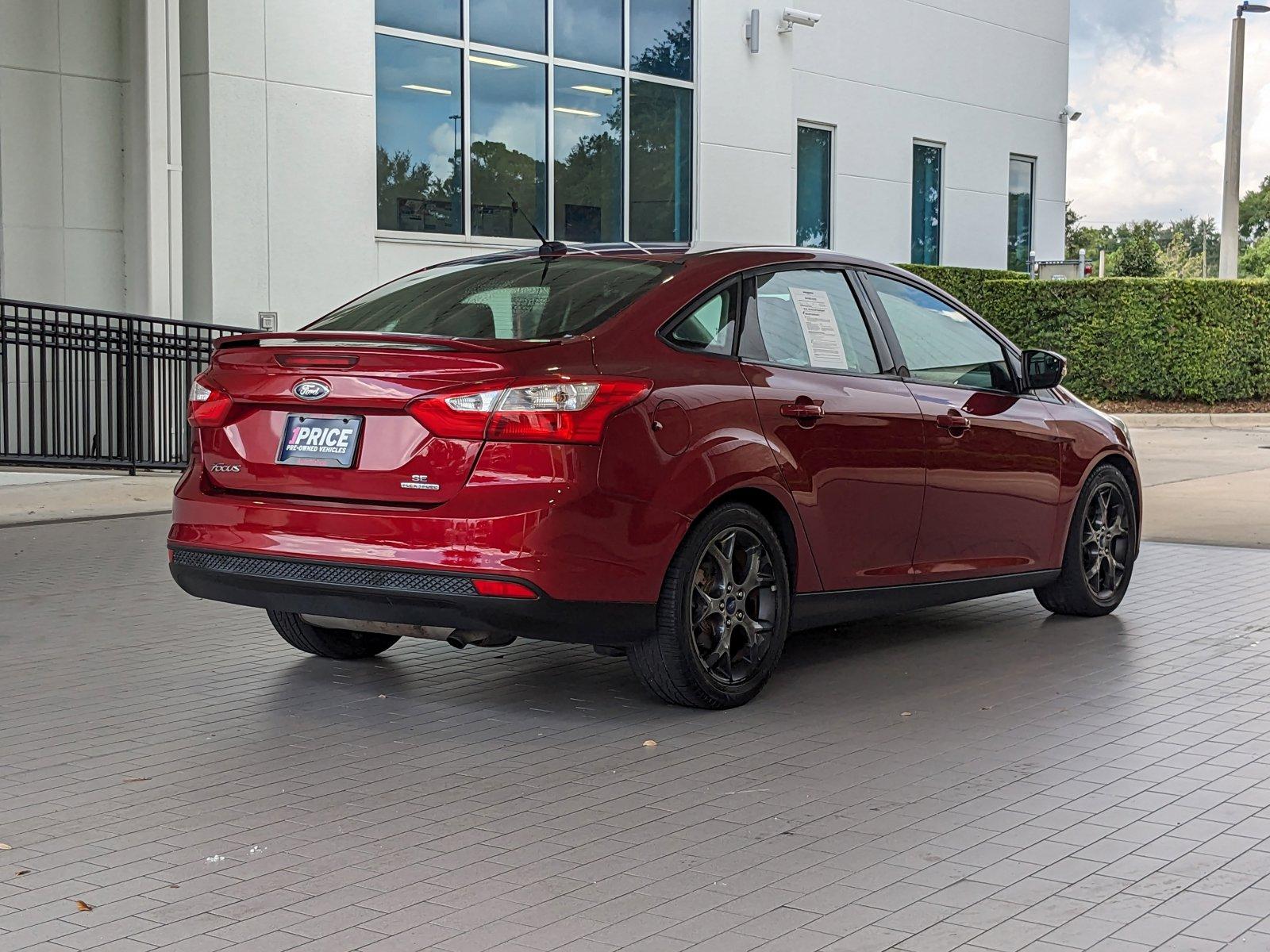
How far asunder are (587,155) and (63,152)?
5888mm

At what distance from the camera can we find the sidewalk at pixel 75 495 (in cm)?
1255

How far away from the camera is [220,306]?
15.4 metres

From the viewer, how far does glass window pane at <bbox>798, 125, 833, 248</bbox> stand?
79.9ft

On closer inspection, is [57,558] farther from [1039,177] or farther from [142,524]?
[1039,177]

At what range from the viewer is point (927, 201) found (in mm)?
26812

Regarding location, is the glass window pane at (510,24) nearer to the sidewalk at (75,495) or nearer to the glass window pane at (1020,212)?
the sidewalk at (75,495)

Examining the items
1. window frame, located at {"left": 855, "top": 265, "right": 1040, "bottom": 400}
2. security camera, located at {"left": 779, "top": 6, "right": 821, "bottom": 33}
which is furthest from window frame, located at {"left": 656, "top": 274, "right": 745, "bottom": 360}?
security camera, located at {"left": 779, "top": 6, "right": 821, "bottom": 33}

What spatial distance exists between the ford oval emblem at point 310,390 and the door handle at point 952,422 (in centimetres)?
265

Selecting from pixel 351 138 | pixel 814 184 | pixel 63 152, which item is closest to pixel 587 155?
pixel 351 138

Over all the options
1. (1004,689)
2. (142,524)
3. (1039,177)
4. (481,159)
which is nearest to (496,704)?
(1004,689)

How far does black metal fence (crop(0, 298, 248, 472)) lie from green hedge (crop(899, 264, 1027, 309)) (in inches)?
532

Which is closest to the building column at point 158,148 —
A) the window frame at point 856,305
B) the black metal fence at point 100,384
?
the black metal fence at point 100,384

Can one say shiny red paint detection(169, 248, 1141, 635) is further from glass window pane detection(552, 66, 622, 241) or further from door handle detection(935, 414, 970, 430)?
glass window pane detection(552, 66, 622, 241)

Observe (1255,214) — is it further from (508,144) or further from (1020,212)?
(508,144)
